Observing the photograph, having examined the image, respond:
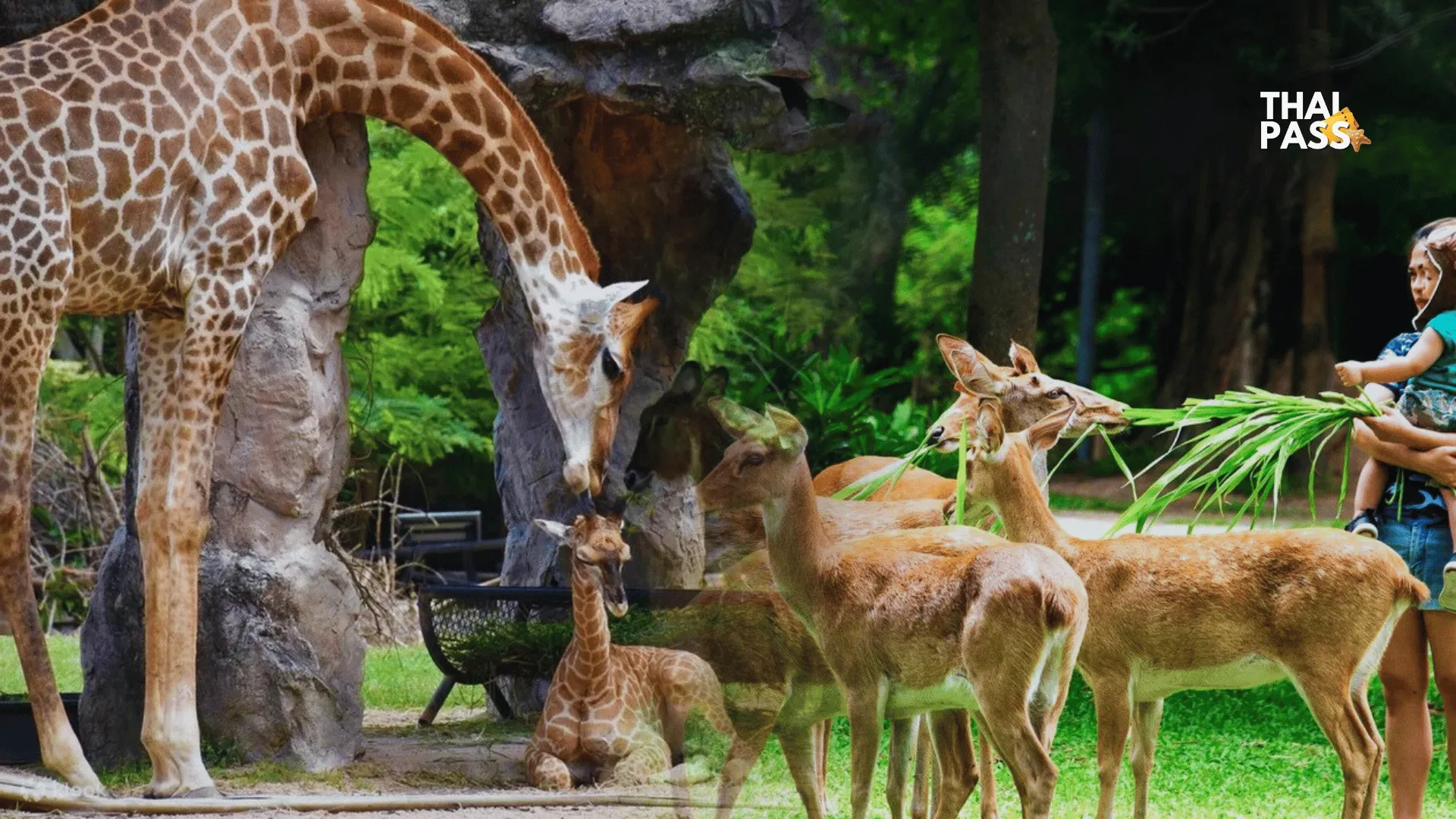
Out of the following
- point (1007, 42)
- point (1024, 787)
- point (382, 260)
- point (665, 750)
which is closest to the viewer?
point (1024, 787)

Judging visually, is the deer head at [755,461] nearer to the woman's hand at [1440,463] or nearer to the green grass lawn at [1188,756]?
the green grass lawn at [1188,756]

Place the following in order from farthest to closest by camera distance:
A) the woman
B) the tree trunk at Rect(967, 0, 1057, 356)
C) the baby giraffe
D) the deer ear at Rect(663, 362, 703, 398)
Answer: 1. the tree trunk at Rect(967, 0, 1057, 356)
2. the deer ear at Rect(663, 362, 703, 398)
3. the baby giraffe
4. the woman

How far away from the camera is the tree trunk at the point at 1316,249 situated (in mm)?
13969

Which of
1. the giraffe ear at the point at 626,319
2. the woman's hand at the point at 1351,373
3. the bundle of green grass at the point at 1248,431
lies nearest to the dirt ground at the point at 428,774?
the giraffe ear at the point at 626,319

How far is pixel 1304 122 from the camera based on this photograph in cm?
1390

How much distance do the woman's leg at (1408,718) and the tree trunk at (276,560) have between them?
3.32 metres

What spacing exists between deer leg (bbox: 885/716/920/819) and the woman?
5.26ft

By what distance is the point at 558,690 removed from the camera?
5.14 meters

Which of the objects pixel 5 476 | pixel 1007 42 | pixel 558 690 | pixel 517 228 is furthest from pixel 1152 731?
pixel 1007 42

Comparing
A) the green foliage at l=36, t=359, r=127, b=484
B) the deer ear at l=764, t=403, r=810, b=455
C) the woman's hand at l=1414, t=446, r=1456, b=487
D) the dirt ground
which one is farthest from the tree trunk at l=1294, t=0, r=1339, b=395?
the deer ear at l=764, t=403, r=810, b=455

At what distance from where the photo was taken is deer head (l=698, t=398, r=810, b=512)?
126 inches

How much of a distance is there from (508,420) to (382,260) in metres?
3.17

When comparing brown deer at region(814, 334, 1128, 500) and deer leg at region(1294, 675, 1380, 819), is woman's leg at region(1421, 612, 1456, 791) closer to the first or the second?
deer leg at region(1294, 675, 1380, 819)

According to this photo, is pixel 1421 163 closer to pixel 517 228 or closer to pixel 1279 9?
pixel 1279 9
